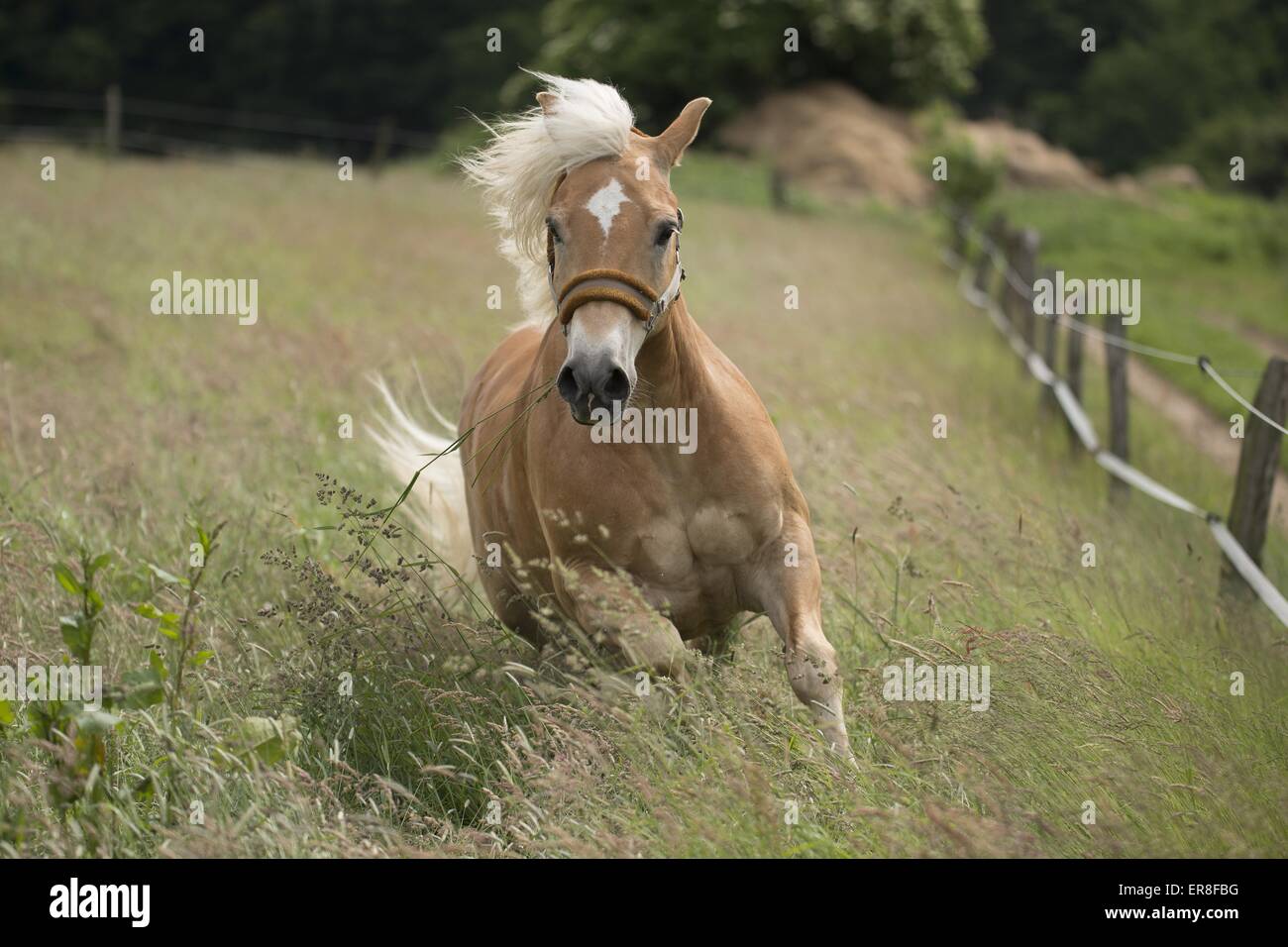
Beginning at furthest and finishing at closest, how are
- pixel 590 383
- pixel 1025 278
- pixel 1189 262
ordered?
pixel 1189 262, pixel 1025 278, pixel 590 383

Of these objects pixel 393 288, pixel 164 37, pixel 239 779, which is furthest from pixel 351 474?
pixel 164 37

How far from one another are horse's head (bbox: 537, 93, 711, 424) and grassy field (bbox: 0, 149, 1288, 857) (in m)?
0.86

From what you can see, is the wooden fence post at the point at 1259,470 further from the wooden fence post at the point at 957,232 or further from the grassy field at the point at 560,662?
the wooden fence post at the point at 957,232

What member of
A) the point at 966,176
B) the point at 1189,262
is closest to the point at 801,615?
the point at 1189,262

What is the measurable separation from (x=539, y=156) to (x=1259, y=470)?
11.5ft

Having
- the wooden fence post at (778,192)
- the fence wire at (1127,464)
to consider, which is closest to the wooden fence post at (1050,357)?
the fence wire at (1127,464)

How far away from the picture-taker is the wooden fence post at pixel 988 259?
58.1ft

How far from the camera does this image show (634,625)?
3.85 metres

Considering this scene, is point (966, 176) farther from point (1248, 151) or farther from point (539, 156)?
point (539, 156)

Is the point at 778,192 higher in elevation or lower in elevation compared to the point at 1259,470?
higher

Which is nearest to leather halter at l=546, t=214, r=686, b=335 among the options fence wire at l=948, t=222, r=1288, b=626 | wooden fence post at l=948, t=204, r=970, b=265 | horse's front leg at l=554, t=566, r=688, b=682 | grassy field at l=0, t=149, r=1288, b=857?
horse's front leg at l=554, t=566, r=688, b=682

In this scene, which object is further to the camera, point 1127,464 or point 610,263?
point 1127,464
